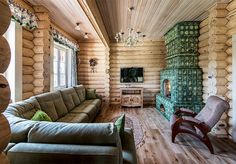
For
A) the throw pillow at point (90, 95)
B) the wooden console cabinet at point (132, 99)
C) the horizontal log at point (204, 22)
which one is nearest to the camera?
the horizontal log at point (204, 22)

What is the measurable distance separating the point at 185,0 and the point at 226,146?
2847 millimetres

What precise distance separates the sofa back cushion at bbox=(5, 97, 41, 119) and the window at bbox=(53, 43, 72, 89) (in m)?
2.42

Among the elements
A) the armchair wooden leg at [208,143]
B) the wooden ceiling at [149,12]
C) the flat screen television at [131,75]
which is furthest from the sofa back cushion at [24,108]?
the flat screen television at [131,75]

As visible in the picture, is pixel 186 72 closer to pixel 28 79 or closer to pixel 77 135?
pixel 28 79

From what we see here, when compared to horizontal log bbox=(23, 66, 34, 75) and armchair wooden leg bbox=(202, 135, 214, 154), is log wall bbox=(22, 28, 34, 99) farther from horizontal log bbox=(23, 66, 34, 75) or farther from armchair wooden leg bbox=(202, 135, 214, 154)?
armchair wooden leg bbox=(202, 135, 214, 154)

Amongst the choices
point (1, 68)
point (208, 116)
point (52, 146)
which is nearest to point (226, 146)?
point (208, 116)

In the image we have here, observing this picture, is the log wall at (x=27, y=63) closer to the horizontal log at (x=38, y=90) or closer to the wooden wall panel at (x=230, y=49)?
the horizontal log at (x=38, y=90)

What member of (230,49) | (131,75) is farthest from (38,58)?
(131,75)

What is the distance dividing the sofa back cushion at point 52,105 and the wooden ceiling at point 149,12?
2048 millimetres

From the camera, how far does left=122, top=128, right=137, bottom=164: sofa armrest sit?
5.88ft

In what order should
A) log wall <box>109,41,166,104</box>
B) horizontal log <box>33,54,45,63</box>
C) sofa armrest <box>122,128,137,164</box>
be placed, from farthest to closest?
log wall <box>109,41,166,104</box>
horizontal log <box>33,54,45,63</box>
sofa armrest <box>122,128,137,164</box>

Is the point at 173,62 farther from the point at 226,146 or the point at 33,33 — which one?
the point at 33,33

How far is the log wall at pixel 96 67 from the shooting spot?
7625 millimetres

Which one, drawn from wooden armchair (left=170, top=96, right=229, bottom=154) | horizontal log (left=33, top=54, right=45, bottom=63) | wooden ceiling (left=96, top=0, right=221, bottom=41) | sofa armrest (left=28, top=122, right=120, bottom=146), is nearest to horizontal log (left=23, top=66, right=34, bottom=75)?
horizontal log (left=33, top=54, right=45, bottom=63)
